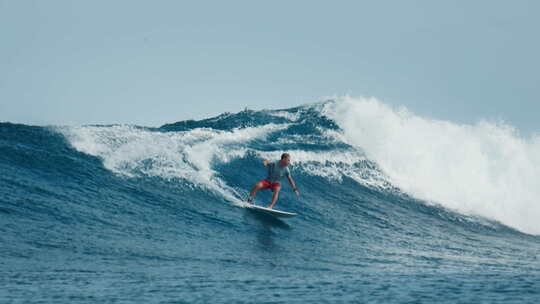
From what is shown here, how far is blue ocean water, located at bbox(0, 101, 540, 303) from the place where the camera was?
7.61 m

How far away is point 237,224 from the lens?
12219mm

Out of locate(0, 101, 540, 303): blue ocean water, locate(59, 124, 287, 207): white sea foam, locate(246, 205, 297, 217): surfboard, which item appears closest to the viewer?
locate(0, 101, 540, 303): blue ocean water

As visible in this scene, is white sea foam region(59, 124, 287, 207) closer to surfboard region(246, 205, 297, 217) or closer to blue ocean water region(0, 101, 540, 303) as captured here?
blue ocean water region(0, 101, 540, 303)

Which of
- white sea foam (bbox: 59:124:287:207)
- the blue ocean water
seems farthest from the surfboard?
white sea foam (bbox: 59:124:287:207)

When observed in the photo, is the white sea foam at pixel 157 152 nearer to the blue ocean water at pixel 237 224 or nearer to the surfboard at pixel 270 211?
the blue ocean water at pixel 237 224

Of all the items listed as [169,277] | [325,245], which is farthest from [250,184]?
[169,277]

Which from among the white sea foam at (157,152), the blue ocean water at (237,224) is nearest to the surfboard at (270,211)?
the blue ocean water at (237,224)

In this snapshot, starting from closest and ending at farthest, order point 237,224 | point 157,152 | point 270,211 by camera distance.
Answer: point 237,224 → point 270,211 → point 157,152

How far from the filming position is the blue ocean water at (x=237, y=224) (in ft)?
25.0

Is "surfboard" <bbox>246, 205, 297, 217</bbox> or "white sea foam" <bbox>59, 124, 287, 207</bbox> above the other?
"white sea foam" <bbox>59, 124, 287, 207</bbox>

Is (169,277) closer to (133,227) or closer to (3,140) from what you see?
(133,227)

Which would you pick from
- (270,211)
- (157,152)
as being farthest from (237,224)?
(157,152)

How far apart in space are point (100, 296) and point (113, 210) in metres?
5.27

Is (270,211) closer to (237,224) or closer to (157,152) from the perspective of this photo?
(237,224)
